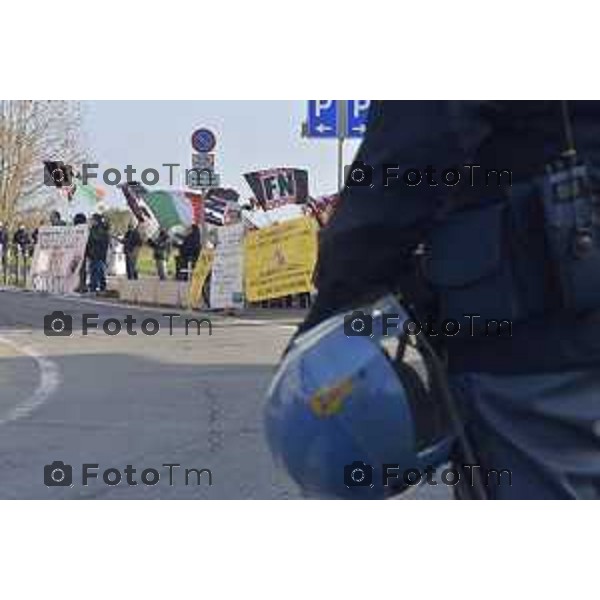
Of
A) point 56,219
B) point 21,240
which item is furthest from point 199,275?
point 21,240

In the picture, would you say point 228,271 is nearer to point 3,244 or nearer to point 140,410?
point 3,244

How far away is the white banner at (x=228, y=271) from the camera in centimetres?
1460

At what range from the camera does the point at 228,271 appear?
589 inches

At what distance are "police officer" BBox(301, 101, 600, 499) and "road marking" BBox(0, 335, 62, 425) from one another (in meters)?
5.35

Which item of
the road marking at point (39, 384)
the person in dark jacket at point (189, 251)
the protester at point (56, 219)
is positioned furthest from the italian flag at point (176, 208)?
the road marking at point (39, 384)

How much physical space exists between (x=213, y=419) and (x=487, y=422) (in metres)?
5.16

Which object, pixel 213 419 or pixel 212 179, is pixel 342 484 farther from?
pixel 212 179

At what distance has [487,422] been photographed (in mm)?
1925

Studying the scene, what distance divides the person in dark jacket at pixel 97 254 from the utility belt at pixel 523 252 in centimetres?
1125

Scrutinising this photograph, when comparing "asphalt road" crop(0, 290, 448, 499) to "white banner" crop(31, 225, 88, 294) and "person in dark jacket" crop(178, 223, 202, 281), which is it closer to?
"white banner" crop(31, 225, 88, 294)

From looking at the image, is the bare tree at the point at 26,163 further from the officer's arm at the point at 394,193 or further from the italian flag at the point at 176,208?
the officer's arm at the point at 394,193

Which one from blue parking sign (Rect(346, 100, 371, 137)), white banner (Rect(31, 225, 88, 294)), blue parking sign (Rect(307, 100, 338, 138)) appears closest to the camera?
blue parking sign (Rect(346, 100, 371, 137))

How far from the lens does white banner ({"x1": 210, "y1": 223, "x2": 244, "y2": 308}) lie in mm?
14602

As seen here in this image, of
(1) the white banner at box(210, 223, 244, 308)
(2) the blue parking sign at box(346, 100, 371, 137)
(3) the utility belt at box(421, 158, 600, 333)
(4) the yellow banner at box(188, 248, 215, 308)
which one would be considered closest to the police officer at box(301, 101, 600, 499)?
(3) the utility belt at box(421, 158, 600, 333)
